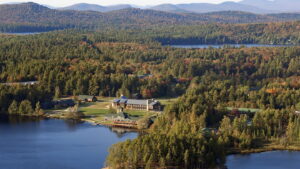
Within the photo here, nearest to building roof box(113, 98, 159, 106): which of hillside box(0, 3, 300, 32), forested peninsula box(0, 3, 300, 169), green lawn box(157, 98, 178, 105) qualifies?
green lawn box(157, 98, 178, 105)

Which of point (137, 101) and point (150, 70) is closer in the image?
point (137, 101)

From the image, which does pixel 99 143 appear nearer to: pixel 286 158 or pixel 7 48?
pixel 286 158

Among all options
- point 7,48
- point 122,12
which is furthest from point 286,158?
point 122,12

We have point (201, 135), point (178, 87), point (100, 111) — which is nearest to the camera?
point (201, 135)

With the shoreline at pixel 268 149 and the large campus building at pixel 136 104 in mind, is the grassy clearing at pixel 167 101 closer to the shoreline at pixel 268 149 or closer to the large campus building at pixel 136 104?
the large campus building at pixel 136 104

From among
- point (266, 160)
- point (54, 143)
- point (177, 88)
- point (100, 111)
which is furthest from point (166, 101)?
point (266, 160)

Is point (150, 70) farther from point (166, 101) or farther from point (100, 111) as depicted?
point (100, 111)
